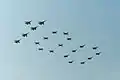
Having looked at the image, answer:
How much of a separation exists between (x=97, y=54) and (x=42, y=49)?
1.67 m

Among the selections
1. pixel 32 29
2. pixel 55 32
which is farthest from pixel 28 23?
pixel 55 32

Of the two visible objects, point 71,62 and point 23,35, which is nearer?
point 23,35

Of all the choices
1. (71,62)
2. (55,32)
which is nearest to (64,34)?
(55,32)

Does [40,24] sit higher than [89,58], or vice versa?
[40,24]

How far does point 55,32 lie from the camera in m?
9.84

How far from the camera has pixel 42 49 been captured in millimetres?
9922

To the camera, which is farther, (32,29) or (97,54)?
(97,54)

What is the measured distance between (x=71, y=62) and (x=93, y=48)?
0.77 m

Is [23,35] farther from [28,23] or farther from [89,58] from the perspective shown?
[89,58]

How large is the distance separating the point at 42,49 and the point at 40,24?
2.48 ft

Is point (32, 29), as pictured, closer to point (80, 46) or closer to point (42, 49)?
point (42, 49)

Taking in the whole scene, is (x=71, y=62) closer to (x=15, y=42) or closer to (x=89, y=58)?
(x=89, y=58)

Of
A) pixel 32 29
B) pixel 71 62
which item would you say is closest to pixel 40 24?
pixel 32 29

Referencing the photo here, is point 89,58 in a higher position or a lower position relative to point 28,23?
lower
